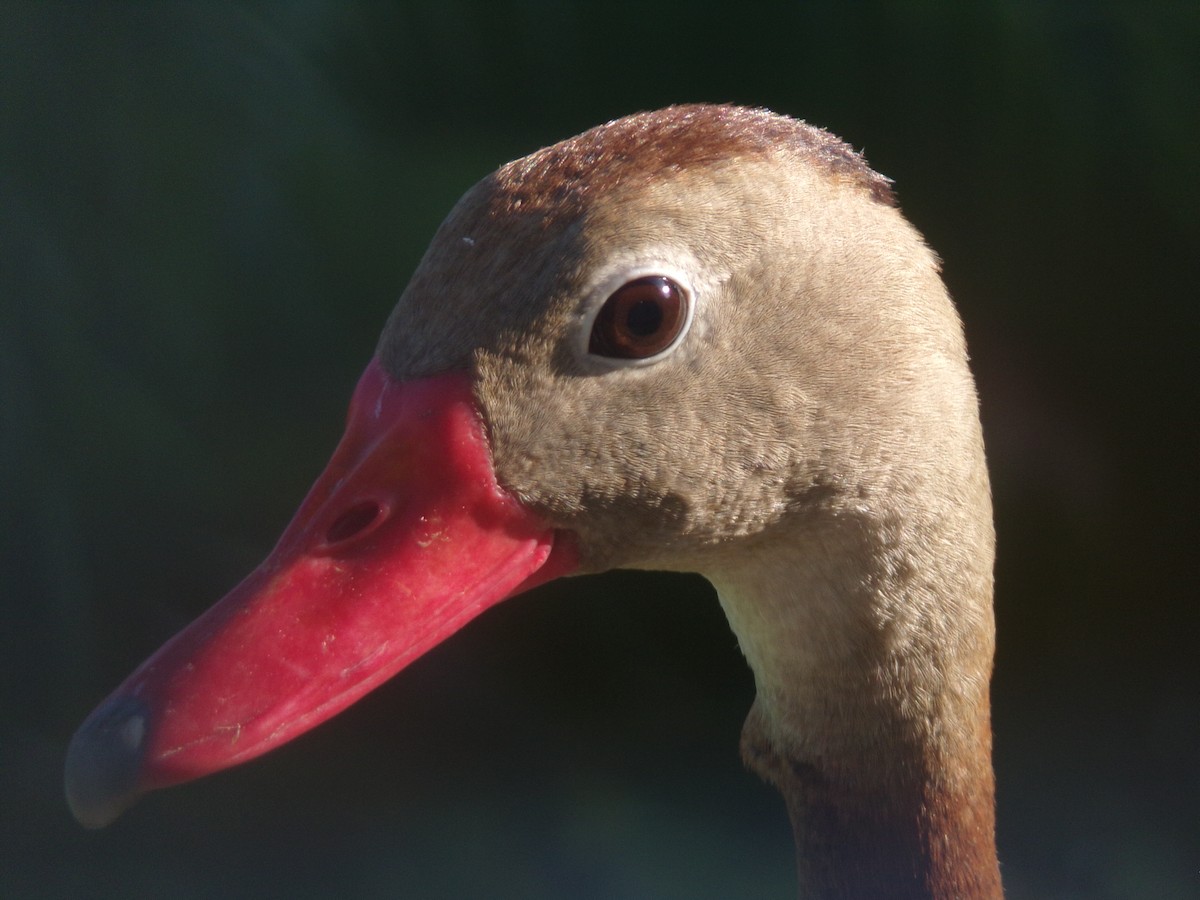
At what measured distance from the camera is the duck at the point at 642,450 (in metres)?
1.10

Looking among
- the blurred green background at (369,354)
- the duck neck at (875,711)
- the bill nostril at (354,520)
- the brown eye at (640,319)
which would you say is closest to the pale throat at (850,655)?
the duck neck at (875,711)

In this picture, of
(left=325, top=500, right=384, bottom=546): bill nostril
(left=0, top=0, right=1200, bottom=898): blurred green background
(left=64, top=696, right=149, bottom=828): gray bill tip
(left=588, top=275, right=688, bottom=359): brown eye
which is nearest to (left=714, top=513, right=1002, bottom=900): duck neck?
(left=588, top=275, right=688, bottom=359): brown eye

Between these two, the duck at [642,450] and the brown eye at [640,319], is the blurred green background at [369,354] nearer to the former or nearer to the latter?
the duck at [642,450]

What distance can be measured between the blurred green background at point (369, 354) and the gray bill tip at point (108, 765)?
1502 mm

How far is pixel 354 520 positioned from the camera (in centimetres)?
114

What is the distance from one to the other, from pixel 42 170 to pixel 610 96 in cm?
133

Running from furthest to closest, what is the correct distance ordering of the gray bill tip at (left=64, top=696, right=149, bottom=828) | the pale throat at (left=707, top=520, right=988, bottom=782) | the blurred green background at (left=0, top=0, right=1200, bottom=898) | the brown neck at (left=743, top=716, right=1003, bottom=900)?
the blurred green background at (left=0, top=0, right=1200, bottom=898)
the brown neck at (left=743, top=716, right=1003, bottom=900)
the pale throat at (left=707, top=520, right=988, bottom=782)
the gray bill tip at (left=64, top=696, right=149, bottom=828)

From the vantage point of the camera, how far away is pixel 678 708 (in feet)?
8.92

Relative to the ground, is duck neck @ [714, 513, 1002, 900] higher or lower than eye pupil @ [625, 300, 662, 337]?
lower

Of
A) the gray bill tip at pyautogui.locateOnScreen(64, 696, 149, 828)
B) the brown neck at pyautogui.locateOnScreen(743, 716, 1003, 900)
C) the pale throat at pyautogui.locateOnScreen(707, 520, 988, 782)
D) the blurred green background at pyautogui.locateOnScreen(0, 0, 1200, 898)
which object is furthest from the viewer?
the blurred green background at pyautogui.locateOnScreen(0, 0, 1200, 898)

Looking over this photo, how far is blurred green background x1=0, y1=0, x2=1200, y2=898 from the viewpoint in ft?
7.64

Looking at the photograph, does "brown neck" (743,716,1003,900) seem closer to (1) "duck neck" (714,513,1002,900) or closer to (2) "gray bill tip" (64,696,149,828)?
(1) "duck neck" (714,513,1002,900)

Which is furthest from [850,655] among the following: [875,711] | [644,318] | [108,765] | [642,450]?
[108,765]

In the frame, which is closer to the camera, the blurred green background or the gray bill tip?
the gray bill tip
